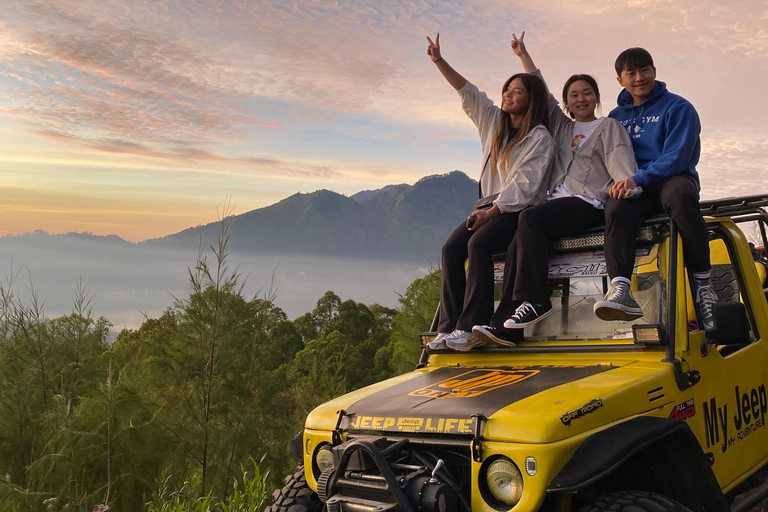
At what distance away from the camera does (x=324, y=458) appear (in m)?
3.80

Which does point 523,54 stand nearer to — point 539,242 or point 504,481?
point 539,242

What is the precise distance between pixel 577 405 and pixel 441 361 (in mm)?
1635

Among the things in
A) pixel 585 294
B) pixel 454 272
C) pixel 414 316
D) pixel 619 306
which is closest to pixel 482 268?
pixel 454 272

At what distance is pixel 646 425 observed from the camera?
334cm

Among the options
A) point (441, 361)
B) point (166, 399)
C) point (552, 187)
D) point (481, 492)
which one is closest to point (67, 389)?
point (166, 399)

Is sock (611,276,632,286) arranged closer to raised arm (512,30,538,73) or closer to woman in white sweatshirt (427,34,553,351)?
woman in white sweatshirt (427,34,553,351)

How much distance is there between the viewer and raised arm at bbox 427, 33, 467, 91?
562 centimetres

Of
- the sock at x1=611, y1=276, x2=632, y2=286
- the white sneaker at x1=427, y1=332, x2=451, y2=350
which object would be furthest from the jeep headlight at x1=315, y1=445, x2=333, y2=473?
the sock at x1=611, y1=276, x2=632, y2=286

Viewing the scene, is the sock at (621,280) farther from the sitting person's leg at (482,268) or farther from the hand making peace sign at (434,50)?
the hand making peace sign at (434,50)

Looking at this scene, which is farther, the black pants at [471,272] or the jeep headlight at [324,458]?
the black pants at [471,272]

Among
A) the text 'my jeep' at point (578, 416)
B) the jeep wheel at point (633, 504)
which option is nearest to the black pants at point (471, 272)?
the text 'my jeep' at point (578, 416)

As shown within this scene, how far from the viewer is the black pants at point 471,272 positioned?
15.2ft

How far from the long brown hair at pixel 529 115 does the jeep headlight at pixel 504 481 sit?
2.59m

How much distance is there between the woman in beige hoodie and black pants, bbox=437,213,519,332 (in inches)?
4.6
